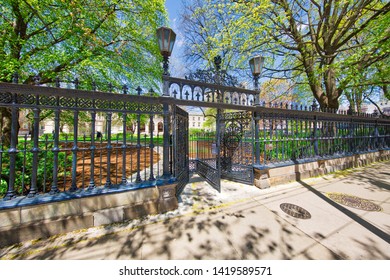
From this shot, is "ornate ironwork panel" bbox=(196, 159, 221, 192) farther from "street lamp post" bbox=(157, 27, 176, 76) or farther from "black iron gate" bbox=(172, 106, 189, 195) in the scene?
"street lamp post" bbox=(157, 27, 176, 76)

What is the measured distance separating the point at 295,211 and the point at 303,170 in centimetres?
318

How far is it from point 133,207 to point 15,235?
1.90 m

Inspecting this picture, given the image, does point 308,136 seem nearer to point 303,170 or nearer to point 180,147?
point 303,170

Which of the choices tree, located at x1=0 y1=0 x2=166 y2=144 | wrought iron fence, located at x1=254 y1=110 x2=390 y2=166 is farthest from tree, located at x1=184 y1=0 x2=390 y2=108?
tree, located at x1=0 y1=0 x2=166 y2=144

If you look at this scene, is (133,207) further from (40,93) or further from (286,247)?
(286,247)

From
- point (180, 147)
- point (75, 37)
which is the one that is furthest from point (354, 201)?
point (75, 37)

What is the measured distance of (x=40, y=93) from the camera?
9.21ft

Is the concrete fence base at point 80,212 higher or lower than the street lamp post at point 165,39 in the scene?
lower

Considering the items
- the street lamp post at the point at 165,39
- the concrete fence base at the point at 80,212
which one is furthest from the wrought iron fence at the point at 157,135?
the street lamp post at the point at 165,39

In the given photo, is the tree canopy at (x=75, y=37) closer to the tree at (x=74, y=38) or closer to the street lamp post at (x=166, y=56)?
the tree at (x=74, y=38)

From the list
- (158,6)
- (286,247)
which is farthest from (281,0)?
(286,247)

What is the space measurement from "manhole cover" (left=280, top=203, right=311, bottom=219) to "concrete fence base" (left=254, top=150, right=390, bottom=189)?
1.18 meters

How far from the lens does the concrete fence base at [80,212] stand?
2.65 m
